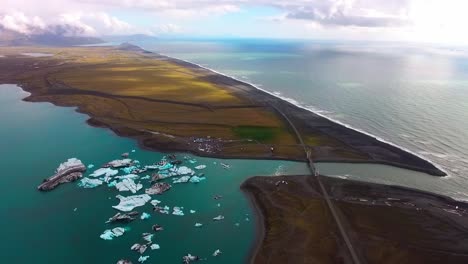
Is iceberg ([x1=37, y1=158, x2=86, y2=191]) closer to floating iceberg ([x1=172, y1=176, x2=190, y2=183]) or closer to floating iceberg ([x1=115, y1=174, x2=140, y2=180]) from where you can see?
floating iceberg ([x1=115, y1=174, x2=140, y2=180])

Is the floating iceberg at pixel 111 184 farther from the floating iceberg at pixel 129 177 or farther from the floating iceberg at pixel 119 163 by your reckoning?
the floating iceberg at pixel 119 163

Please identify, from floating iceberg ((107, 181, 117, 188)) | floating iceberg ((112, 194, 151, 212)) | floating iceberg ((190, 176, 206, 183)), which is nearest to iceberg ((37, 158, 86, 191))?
floating iceberg ((107, 181, 117, 188))

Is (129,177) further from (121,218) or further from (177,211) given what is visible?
(177,211)

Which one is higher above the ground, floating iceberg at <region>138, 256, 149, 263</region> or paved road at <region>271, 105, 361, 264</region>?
paved road at <region>271, 105, 361, 264</region>

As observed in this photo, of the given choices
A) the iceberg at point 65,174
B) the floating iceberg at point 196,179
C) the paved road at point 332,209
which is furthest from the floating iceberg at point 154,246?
the iceberg at point 65,174

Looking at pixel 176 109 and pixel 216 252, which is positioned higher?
pixel 176 109

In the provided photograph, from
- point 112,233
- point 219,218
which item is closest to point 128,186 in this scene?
point 112,233
